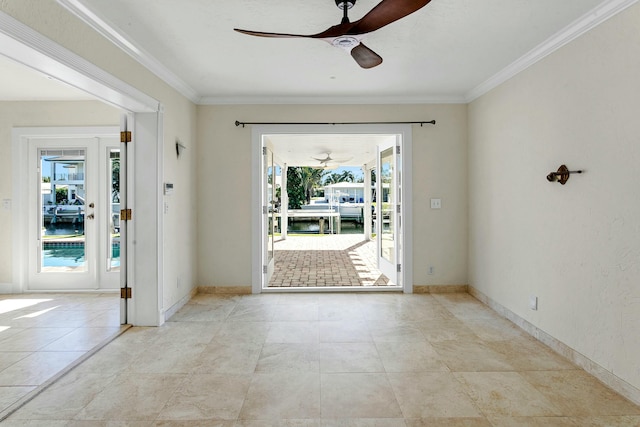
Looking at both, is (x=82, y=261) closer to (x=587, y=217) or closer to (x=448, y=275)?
(x=448, y=275)

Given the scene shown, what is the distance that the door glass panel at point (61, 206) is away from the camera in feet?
15.4

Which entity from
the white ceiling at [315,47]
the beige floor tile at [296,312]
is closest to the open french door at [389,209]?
the white ceiling at [315,47]

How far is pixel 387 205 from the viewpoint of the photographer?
5.39 metres

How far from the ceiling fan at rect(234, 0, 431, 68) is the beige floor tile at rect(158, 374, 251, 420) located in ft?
6.99

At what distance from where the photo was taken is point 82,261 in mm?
4730

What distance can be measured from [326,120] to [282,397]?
327cm

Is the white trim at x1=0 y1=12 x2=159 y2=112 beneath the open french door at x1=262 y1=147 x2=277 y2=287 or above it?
above

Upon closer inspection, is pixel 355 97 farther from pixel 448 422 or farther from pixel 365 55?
pixel 448 422

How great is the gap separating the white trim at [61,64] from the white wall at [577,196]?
11.3 feet

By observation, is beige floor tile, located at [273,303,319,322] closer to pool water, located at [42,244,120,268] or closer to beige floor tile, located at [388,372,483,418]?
beige floor tile, located at [388,372,483,418]

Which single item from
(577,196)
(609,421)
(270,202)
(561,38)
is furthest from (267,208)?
(609,421)

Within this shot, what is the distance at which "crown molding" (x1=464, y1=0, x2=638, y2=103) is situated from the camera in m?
2.30

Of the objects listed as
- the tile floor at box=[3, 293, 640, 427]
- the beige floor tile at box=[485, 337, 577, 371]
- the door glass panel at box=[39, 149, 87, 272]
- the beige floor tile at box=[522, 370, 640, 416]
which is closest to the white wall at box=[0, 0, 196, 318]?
the tile floor at box=[3, 293, 640, 427]

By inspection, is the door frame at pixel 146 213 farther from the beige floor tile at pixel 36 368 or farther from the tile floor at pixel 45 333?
the beige floor tile at pixel 36 368
